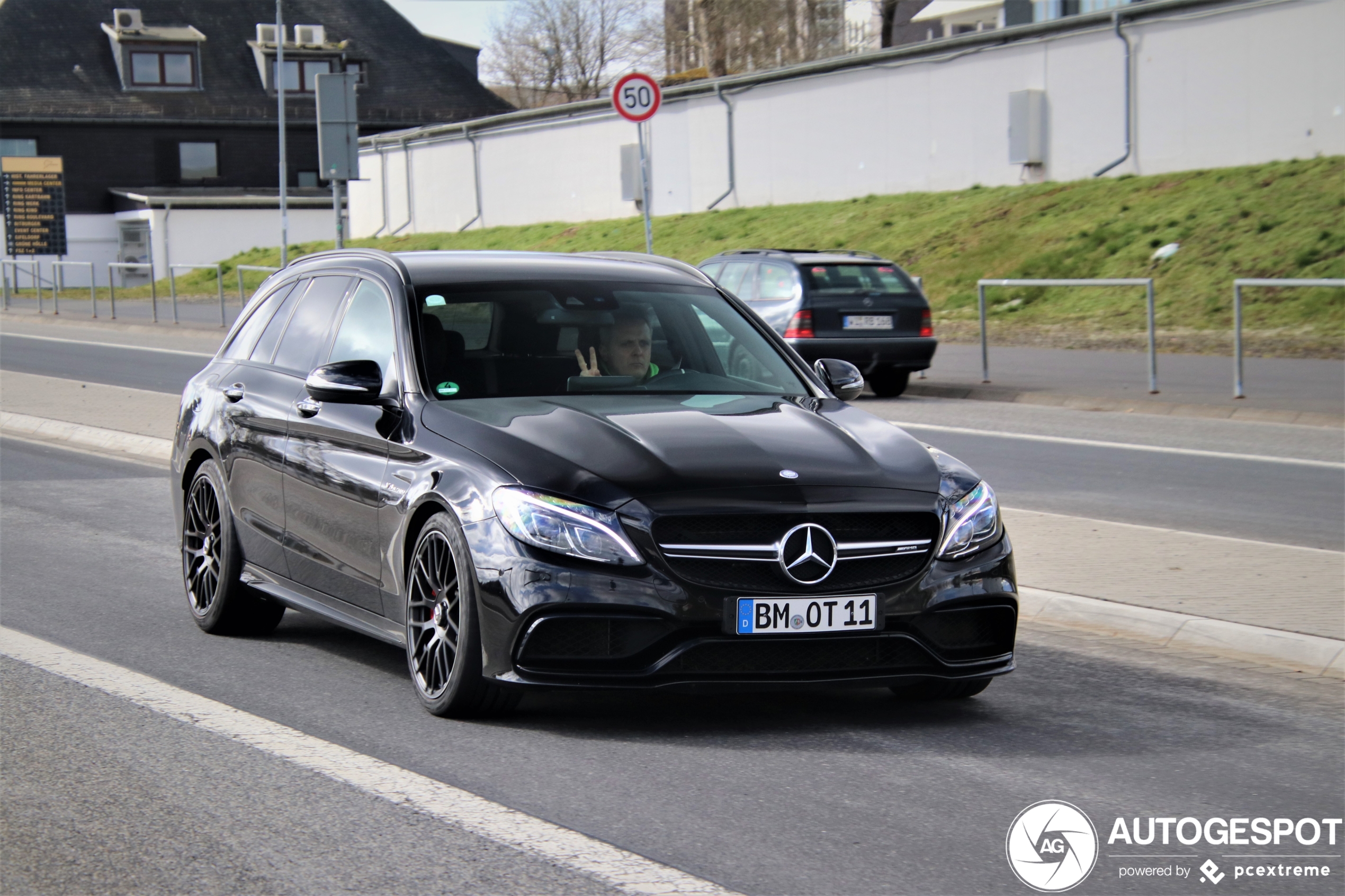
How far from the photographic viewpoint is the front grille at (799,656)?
5434 millimetres

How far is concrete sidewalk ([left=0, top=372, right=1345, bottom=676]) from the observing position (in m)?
7.00

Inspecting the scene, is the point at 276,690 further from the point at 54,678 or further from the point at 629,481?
the point at 629,481

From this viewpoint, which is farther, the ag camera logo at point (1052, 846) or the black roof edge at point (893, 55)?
the black roof edge at point (893, 55)

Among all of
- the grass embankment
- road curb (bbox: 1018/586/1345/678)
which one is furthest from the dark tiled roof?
road curb (bbox: 1018/586/1345/678)

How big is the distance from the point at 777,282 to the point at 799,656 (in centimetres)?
1553

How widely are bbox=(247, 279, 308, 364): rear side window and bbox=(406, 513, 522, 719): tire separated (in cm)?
203

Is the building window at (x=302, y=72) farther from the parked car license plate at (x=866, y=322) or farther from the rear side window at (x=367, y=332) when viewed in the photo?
the rear side window at (x=367, y=332)

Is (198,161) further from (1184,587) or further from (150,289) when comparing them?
(1184,587)

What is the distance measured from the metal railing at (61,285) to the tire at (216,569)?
112ft

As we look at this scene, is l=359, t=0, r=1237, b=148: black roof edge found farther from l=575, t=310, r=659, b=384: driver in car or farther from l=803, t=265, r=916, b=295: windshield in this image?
l=575, t=310, r=659, b=384: driver in car

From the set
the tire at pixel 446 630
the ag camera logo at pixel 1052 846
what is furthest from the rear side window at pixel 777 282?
the ag camera logo at pixel 1052 846

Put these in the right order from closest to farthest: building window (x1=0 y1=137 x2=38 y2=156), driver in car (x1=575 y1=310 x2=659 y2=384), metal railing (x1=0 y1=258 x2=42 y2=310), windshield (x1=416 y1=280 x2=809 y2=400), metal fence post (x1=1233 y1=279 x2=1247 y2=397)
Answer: windshield (x1=416 y1=280 x2=809 y2=400)
driver in car (x1=575 y1=310 x2=659 y2=384)
metal fence post (x1=1233 y1=279 x2=1247 y2=397)
metal railing (x1=0 y1=258 x2=42 y2=310)
building window (x1=0 y1=137 x2=38 y2=156)

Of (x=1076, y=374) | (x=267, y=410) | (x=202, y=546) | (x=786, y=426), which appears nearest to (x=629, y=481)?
(x=786, y=426)

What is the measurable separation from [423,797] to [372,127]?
8171cm
